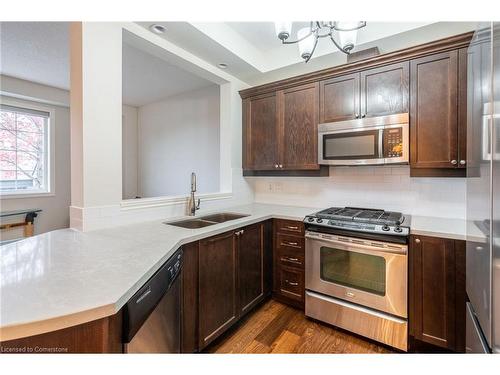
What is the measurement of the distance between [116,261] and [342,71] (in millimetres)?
2306

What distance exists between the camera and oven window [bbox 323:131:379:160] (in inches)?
78.4

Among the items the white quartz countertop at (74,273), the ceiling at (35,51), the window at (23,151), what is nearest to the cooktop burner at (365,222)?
the white quartz countertop at (74,273)

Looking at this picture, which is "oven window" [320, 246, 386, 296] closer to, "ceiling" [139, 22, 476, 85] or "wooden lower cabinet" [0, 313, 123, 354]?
"wooden lower cabinet" [0, 313, 123, 354]

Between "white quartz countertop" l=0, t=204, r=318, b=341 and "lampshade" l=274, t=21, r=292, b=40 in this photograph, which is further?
"lampshade" l=274, t=21, r=292, b=40

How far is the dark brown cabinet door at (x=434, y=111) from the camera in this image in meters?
1.73

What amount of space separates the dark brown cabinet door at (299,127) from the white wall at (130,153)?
137 inches

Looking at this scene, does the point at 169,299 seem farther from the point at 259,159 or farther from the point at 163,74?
the point at 163,74

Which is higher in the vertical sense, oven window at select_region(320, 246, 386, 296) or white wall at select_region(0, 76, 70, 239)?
white wall at select_region(0, 76, 70, 239)

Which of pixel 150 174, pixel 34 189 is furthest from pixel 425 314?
pixel 34 189

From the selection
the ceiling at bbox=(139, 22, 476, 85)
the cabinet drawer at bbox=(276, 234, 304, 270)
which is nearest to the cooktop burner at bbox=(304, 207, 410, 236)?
the cabinet drawer at bbox=(276, 234, 304, 270)

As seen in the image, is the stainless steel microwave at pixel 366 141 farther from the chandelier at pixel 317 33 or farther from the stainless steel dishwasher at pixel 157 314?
the stainless steel dishwasher at pixel 157 314

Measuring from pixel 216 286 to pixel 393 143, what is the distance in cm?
179
